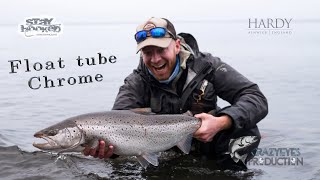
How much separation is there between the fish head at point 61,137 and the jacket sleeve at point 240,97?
1.61m

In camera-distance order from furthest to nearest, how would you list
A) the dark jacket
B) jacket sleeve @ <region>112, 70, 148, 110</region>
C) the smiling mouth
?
1. jacket sleeve @ <region>112, 70, 148, 110</region>
2. the dark jacket
3. the smiling mouth

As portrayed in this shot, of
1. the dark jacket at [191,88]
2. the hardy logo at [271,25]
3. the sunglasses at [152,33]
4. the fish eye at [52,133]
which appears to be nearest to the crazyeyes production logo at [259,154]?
the dark jacket at [191,88]

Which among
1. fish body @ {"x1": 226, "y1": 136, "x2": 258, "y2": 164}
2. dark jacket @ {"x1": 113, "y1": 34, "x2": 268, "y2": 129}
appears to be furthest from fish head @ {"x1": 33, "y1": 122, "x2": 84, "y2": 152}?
fish body @ {"x1": 226, "y1": 136, "x2": 258, "y2": 164}

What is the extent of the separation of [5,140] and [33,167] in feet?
6.52

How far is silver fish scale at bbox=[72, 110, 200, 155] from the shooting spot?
4684 millimetres

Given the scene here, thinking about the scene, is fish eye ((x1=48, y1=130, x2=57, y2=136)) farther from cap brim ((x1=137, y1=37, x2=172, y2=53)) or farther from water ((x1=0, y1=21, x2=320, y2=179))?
water ((x1=0, y1=21, x2=320, y2=179))

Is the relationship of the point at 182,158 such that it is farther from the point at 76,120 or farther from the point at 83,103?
the point at 83,103

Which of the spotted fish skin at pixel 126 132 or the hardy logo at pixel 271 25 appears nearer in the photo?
the spotted fish skin at pixel 126 132

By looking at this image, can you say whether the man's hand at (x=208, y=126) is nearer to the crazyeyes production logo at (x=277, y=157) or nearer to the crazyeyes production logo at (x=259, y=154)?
the crazyeyes production logo at (x=259, y=154)

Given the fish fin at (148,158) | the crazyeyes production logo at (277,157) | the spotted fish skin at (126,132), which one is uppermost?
the spotted fish skin at (126,132)

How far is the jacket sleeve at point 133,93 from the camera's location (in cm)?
571

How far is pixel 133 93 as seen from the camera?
231 inches

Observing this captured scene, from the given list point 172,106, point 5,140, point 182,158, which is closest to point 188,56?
point 172,106

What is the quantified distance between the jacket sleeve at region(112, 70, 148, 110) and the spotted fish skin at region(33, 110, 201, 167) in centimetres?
80
